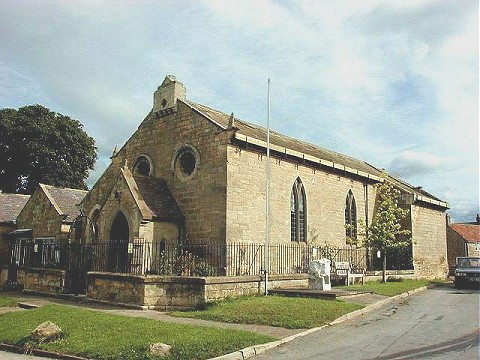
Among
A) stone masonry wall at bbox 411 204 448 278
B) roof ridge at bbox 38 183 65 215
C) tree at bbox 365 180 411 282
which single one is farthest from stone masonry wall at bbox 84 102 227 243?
stone masonry wall at bbox 411 204 448 278

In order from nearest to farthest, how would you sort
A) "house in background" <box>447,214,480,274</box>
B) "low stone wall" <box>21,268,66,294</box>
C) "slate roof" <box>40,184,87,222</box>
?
"low stone wall" <box>21,268,66,294</box> → "slate roof" <box>40,184,87,222</box> → "house in background" <box>447,214,480,274</box>

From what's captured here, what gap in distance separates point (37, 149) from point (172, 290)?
3618cm

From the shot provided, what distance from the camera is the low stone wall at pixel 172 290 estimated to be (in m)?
16.0

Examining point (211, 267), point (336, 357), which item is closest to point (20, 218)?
point (211, 267)

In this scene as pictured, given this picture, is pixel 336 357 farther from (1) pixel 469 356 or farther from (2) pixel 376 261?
(2) pixel 376 261

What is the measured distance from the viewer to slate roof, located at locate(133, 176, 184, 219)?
21.1 meters

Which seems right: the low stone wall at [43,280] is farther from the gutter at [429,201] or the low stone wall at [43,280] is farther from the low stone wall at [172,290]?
the gutter at [429,201]

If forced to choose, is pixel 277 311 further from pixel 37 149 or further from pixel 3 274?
pixel 37 149

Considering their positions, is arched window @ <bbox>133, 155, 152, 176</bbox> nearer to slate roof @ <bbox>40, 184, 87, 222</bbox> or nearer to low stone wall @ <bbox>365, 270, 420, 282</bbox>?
slate roof @ <bbox>40, 184, 87, 222</bbox>

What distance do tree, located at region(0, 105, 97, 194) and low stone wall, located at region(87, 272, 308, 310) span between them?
34305 millimetres

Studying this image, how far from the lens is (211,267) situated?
1917 centimetres

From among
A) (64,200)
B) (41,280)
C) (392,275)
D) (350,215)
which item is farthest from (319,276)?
(64,200)

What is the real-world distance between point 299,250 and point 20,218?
60.9ft

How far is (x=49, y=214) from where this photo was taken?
92.8ft
